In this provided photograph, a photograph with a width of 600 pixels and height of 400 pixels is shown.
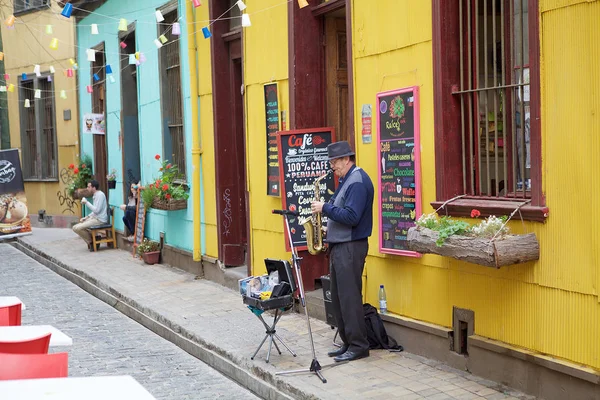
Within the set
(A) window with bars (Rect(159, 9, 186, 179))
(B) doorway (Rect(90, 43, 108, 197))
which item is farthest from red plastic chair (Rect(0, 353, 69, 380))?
(B) doorway (Rect(90, 43, 108, 197))

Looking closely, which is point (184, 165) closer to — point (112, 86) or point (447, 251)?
point (112, 86)

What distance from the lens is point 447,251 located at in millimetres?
6258

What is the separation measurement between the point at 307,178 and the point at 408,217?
1872mm

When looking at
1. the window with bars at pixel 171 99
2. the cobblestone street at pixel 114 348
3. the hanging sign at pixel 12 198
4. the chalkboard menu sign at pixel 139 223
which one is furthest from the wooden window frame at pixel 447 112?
the hanging sign at pixel 12 198

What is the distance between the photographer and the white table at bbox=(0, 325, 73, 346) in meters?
5.01

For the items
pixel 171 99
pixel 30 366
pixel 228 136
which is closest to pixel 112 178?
pixel 171 99

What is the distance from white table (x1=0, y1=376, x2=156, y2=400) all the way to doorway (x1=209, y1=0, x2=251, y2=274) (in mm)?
7902

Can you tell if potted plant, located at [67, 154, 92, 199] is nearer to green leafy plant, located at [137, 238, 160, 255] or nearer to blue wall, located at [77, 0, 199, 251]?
blue wall, located at [77, 0, 199, 251]

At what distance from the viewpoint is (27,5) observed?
2338 cm

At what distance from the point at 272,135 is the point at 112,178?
8.18 metres

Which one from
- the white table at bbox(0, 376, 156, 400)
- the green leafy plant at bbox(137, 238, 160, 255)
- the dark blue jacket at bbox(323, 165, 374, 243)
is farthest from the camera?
the green leafy plant at bbox(137, 238, 160, 255)

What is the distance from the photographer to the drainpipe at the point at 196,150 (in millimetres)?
12734

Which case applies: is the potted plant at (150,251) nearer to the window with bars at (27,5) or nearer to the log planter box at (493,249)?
the log planter box at (493,249)

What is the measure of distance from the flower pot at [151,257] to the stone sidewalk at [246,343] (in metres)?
0.17
